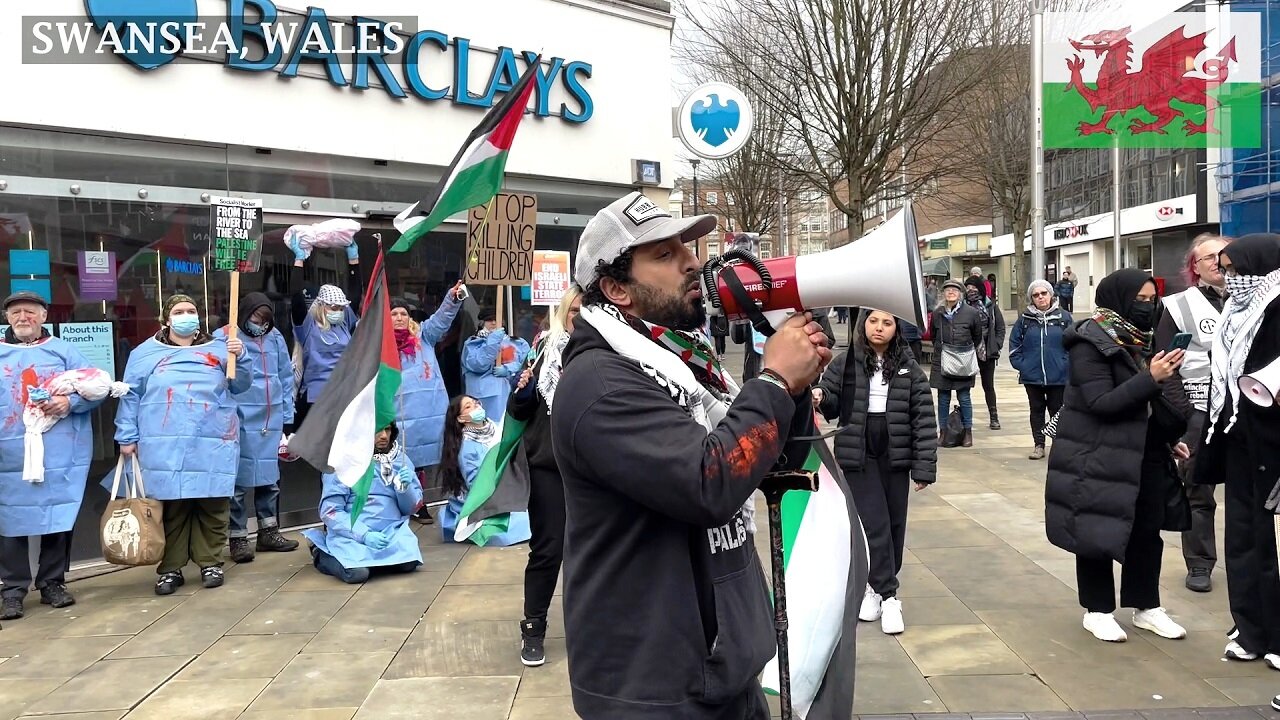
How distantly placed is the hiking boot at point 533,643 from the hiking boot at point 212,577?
2621 mm

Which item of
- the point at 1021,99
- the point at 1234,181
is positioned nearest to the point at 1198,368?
the point at 1021,99

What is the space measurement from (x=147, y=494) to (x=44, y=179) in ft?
7.57

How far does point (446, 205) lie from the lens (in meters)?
5.72

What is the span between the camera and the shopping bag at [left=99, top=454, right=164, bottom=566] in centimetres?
594

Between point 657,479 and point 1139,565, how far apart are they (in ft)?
13.1

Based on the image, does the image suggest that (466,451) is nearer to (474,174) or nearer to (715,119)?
(474,174)

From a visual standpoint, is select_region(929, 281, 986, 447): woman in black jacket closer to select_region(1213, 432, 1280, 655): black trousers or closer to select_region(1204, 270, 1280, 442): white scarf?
select_region(1204, 270, 1280, 442): white scarf

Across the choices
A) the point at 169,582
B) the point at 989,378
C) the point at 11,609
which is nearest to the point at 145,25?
Answer: the point at 169,582

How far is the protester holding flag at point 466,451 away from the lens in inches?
280

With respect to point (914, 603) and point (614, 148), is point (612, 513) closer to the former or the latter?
point (914, 603)

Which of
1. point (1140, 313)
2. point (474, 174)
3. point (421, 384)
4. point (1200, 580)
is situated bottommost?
point (1200, 580)

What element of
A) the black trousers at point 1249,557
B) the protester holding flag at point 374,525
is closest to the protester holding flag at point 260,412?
the protester holding flag at point 374,525

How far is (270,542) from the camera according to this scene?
24.0 feet

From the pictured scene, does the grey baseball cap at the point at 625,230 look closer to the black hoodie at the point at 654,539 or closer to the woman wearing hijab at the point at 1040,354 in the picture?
the black hoodie at the point at 654,539
